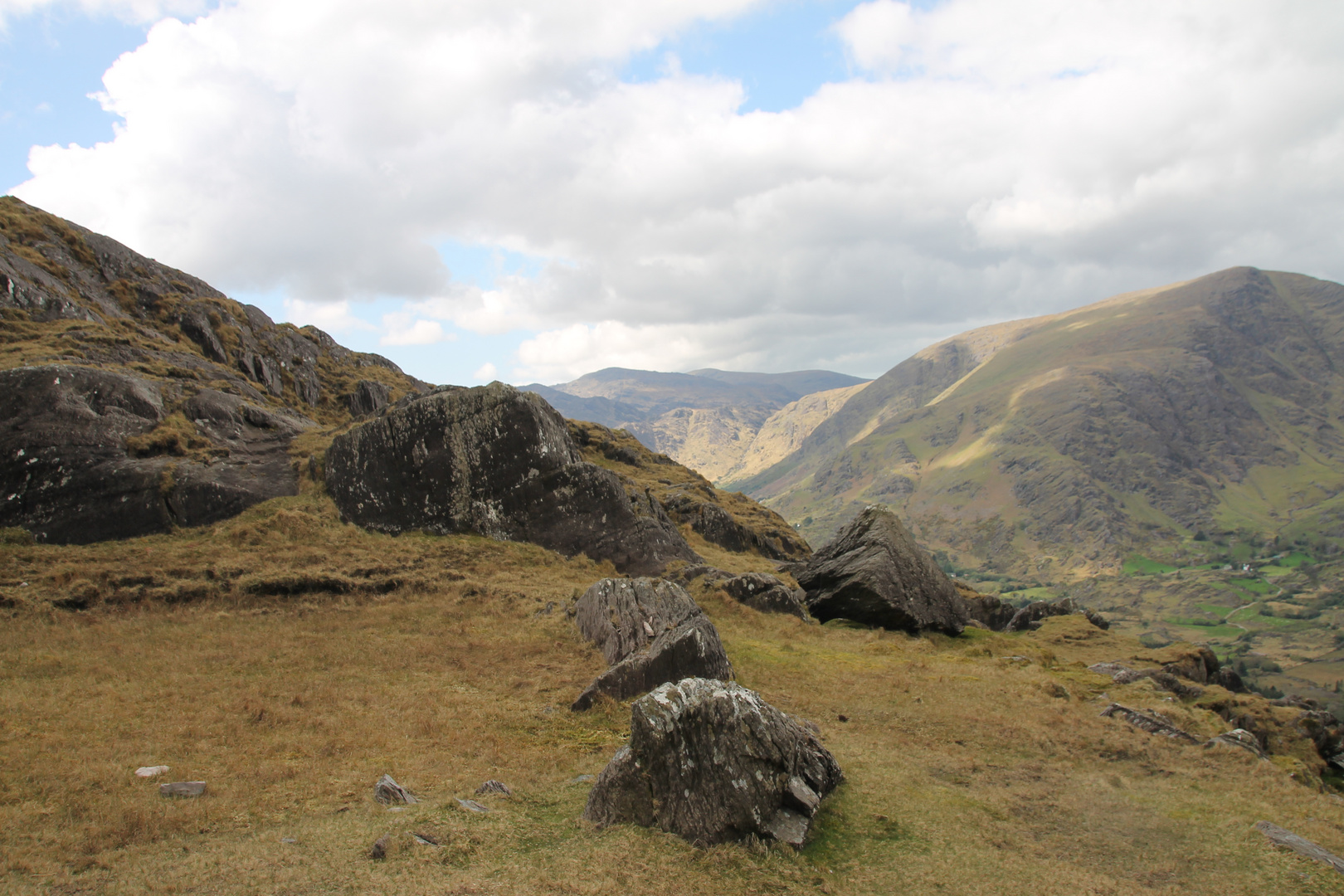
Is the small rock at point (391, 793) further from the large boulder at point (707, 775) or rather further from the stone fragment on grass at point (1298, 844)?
the stone fragment on grass at point (1298, 844)

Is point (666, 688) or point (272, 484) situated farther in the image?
point (272, 484)

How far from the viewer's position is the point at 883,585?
108 feet

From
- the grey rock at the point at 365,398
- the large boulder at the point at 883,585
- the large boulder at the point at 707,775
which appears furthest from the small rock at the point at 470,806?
the grey rock at the point at 365,398

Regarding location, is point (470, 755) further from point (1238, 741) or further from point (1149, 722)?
point (1238, 741)

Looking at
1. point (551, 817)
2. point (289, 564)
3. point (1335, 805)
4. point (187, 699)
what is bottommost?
point (1335, 805)

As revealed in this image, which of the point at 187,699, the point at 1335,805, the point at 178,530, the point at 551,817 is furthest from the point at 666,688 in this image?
the point at 178,530

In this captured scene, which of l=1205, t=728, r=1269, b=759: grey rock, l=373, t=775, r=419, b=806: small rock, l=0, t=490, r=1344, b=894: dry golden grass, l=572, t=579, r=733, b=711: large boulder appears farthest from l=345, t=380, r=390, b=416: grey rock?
l=1205, t=728, r=1269, b=759: grey rock

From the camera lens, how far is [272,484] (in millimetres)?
34250

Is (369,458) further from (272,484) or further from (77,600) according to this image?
(77,600)

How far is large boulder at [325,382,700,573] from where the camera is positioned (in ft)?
114

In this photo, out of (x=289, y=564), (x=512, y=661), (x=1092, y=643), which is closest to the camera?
(x=512, y=661)

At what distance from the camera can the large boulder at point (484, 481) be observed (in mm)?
34625

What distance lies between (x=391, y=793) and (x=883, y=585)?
Result: 82.8ft

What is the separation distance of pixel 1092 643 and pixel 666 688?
29.3 m
